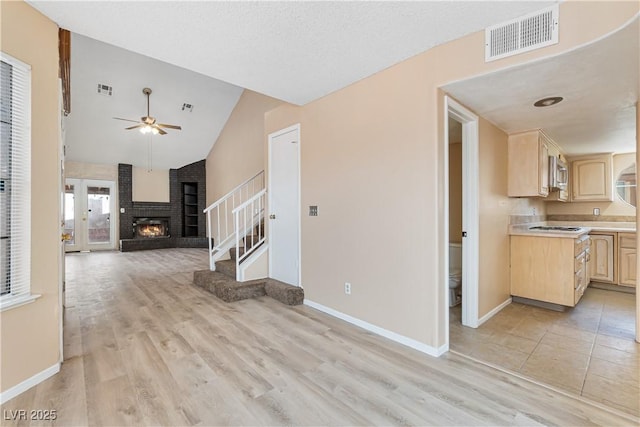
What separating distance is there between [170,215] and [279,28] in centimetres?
895

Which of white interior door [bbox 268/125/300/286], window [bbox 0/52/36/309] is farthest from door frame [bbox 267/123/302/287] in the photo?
window [bbox 0/52/36/309]

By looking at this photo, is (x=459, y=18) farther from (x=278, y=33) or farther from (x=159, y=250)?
(x=159, y=250)

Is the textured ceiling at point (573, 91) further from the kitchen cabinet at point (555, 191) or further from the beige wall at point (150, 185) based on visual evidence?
the beige wall at point (150, 185)

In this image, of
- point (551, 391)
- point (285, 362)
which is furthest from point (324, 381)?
point (551, 391)

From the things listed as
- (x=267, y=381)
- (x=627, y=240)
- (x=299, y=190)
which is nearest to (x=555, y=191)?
(x=627, y=240)

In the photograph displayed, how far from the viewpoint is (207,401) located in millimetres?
1698

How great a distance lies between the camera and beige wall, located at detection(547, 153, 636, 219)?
4564 mm

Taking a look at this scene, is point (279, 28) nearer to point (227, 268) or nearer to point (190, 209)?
point (227, 268)

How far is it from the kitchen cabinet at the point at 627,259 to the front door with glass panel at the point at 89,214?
1168cm

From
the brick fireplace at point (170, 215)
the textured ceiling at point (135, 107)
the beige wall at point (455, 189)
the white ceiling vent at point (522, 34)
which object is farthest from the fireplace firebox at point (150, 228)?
the white ceiling vent at point (522, 34)

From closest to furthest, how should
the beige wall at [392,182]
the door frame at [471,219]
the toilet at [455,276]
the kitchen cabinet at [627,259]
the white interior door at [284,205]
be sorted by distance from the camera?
the beige wall at [392,182] → the door frame at [471,219] → the toilet at [455,276] → the white interior door at [284,205] → the kitchen cabinet at [627,259]

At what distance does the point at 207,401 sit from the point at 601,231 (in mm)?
5547

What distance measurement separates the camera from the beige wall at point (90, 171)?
795 cm

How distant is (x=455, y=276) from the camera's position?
3484 mm
